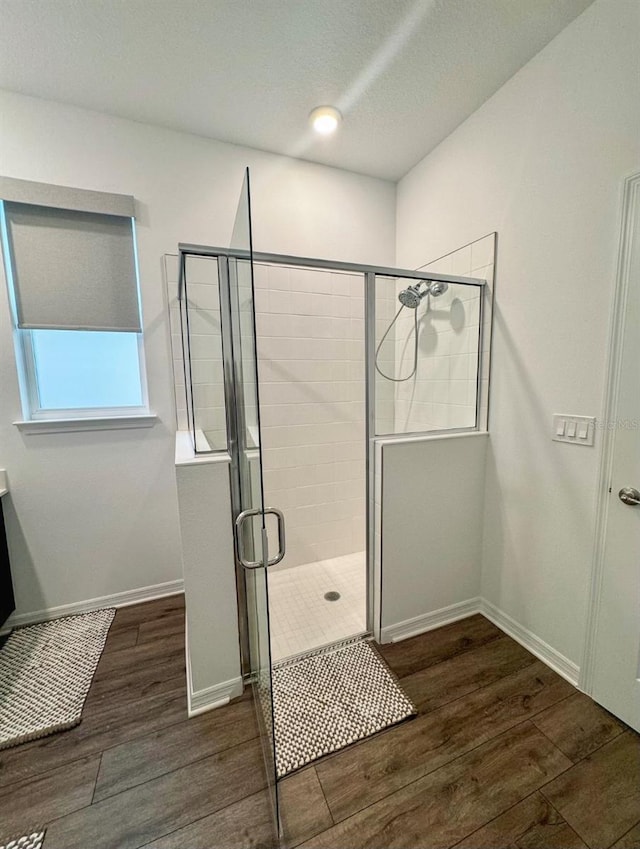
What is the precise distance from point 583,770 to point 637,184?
2.15 metres

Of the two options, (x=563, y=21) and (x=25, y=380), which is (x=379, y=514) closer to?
(x=25, y=380)

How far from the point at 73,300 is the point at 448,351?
2217 millimetres

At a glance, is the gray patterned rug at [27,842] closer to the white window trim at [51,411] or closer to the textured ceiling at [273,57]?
the white window trim at [51,411]

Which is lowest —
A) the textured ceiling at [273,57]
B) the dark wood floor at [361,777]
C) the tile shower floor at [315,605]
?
the tile shower floor at [315,605]

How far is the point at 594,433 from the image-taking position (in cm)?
148

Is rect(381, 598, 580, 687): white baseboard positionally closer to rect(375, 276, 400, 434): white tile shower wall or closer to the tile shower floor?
the tile shower floor

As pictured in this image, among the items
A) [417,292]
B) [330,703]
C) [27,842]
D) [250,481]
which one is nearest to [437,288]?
[417,292]

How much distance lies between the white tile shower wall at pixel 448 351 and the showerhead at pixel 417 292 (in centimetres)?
4

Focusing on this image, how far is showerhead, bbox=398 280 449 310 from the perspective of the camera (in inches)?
79.4

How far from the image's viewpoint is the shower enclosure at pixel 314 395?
1.46m

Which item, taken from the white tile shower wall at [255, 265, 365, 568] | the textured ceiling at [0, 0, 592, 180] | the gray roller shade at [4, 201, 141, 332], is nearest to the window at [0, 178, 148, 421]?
the gray roller shade at [4, 201, 141, 332]

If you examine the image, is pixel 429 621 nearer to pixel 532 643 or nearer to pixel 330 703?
pixel 532 643

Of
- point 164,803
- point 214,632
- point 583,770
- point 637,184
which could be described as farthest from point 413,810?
point 637,184

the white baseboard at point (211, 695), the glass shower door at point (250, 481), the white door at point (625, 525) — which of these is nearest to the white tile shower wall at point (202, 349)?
the glass shower door at point (250, 481)
